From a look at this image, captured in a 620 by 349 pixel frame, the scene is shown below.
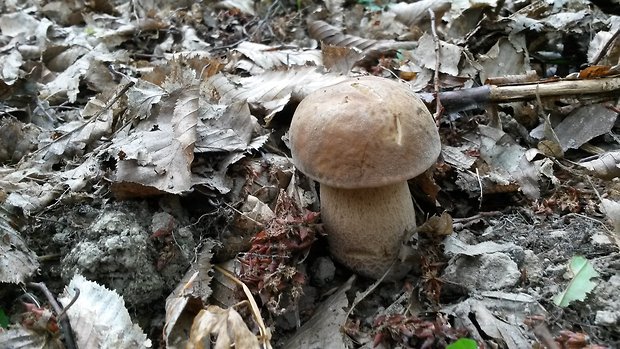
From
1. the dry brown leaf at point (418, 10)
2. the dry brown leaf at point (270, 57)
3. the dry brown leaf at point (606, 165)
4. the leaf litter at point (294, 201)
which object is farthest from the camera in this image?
the dry brown leaf at point (418, 10)

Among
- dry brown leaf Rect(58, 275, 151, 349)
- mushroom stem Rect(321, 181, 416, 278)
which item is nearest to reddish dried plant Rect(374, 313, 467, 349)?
mushroom stem Rect(321, 181, 416, 278)

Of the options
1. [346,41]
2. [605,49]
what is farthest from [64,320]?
[605,49]

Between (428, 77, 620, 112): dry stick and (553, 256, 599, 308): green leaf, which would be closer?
(553, 256, 599, 308): green leaf

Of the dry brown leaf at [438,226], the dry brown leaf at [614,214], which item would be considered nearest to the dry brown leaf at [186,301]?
the dry brown leaf at [438,226]

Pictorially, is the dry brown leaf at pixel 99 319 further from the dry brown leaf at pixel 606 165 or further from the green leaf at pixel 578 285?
the dry brown leaf at pixel 606 165

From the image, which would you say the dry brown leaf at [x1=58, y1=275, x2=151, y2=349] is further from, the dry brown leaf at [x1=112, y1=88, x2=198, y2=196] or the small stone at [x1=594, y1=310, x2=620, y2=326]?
the small stone at [x1=594, y1=310, x2=620, y2=326]

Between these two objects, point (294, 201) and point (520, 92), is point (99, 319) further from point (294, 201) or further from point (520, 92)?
point (520, 92)

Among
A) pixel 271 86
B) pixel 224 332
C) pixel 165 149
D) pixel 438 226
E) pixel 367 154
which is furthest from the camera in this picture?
pixel 271 86
